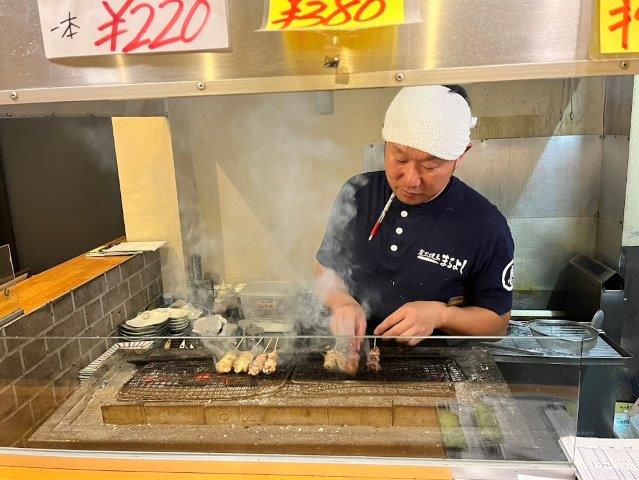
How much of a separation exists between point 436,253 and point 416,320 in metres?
0.26

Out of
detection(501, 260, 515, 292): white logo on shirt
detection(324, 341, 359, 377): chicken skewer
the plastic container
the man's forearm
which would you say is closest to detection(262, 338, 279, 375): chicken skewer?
detection(324, 341, 359, 377): chicken skewer

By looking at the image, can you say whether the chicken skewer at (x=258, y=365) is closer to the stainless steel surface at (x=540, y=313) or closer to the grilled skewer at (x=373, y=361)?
the grilled skewer at (x=373, y=361)

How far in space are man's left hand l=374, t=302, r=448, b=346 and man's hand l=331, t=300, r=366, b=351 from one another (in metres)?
0.06

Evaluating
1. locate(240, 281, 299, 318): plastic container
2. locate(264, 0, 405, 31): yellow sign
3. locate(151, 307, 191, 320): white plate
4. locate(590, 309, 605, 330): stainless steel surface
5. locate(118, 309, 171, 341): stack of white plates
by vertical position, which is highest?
locate(264, 0, 405, 31): yellow sign

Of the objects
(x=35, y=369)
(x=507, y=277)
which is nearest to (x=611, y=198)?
(x=507, y=277)

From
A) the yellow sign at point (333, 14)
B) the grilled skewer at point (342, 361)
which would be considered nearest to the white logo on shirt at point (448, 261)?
the grilled skewer at point (342, 361)

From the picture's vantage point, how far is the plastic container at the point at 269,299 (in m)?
1.89

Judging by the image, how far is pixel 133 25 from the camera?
777mm

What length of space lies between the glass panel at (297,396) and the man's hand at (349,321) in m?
0.18

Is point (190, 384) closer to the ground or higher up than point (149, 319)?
higher up

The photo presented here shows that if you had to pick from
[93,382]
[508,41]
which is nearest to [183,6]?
[508,41]

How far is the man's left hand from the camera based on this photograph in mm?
1255

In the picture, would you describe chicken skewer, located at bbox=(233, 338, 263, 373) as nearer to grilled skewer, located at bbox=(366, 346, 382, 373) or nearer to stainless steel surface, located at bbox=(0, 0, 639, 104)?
grilled skewer, located at bbox=(366, 346, 382, 373)

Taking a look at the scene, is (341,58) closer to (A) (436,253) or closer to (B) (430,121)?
(B) (430,121)
